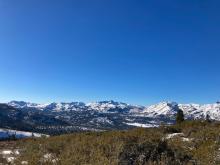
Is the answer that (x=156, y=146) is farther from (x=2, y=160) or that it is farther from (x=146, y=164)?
(x=2, y=160)

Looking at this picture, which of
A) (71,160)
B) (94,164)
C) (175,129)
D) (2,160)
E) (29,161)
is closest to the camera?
(94,164)

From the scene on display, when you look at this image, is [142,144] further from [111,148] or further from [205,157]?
[205,157]

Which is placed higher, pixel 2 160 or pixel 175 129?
pixel 175 129

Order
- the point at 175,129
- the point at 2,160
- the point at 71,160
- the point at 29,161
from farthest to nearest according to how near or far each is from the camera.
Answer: the point at 175,129 < the point at 2,160 < the point at 29,161 < the point at 71,160

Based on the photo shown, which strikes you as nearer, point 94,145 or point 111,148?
point 111,148

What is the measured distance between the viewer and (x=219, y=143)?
16766mm

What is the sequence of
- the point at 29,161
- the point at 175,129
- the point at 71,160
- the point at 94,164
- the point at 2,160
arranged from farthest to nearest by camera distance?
the point at 175,129 < the point at 2,160 < the point at 29,161 < the point at 71,160 < the point at 94,164

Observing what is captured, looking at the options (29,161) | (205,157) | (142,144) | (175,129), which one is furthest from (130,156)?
(175,129)

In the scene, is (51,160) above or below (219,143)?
below

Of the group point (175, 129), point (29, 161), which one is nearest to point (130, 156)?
point (29, 161)

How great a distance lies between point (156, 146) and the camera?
15.5 m

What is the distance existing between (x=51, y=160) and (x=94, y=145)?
110 inches

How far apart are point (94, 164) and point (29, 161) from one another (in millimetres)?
3870

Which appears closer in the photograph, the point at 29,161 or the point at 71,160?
the point at 71,160
